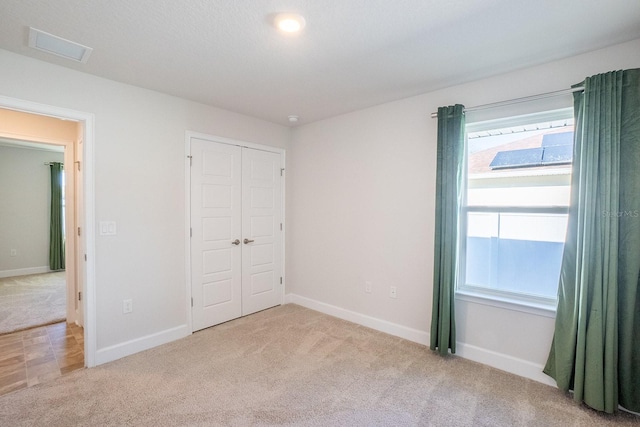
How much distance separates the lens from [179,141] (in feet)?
10.1

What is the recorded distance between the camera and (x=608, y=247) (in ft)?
6.35

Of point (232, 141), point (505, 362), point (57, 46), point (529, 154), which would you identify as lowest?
point (505, 362)

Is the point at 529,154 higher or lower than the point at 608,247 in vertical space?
higher

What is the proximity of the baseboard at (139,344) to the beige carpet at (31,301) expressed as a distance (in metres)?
1.54

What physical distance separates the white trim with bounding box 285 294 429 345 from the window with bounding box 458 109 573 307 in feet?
2.17

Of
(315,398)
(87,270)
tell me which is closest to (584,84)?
(315,398)

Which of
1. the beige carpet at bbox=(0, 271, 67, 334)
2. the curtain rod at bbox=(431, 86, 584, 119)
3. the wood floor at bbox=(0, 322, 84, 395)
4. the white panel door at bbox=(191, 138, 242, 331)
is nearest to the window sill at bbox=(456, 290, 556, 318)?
the curtain rod at bbox=(431, 86, 584, 119)

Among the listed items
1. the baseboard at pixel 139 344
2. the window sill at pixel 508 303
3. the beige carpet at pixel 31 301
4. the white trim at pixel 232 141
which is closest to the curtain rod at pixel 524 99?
the window sill at pixel 508 303

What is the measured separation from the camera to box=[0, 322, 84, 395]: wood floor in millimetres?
2348

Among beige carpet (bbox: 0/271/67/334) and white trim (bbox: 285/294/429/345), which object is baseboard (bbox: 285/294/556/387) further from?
beige carpet (bbox: 0/271/67/334)

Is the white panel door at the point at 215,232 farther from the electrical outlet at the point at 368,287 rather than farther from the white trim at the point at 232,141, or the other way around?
the electrical outlet at the point at 368,287

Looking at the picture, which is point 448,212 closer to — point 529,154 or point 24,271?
point 529,154

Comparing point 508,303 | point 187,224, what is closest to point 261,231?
point 187,224

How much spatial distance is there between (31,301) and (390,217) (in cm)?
500
